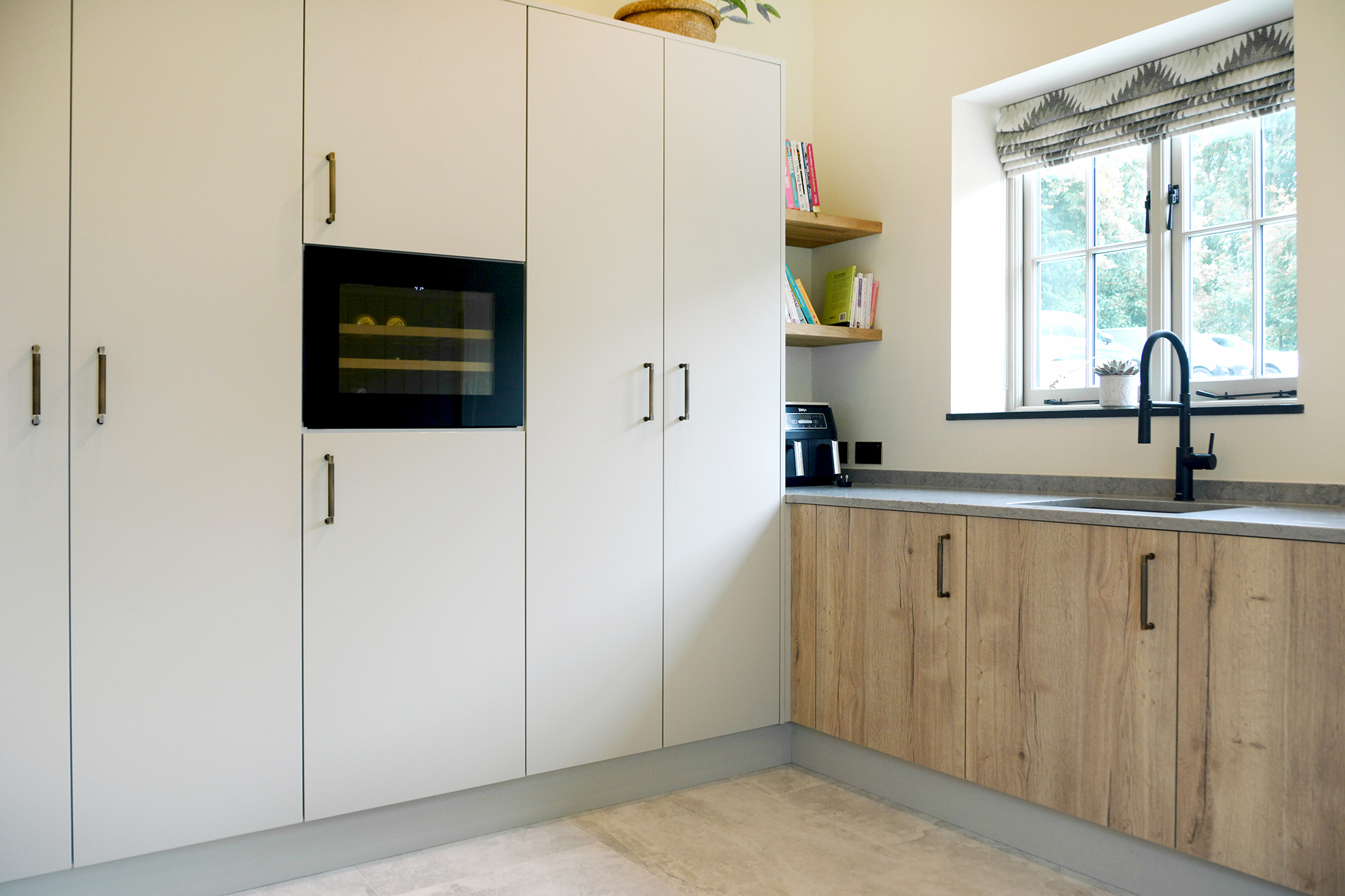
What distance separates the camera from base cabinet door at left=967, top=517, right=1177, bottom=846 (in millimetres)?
1931

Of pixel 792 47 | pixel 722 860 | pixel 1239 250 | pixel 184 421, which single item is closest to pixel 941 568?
pixel 722 860

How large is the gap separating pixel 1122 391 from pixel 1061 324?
47 cm

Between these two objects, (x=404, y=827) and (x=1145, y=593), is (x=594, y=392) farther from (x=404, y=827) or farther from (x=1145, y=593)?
(x=1145, y=593)

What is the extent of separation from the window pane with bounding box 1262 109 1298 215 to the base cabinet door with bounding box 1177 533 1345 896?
47.8 inches

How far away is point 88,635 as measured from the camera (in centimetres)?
190

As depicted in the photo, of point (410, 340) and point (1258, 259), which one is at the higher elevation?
point (1258, 259)

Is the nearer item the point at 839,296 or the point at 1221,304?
the point at 1221,304

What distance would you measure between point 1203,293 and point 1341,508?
79 cm

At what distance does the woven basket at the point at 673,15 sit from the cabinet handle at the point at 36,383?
69.4 inches

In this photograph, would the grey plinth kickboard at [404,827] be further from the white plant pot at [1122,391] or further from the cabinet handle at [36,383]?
the white plant pot at [1122,391]

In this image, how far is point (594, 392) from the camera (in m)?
2.50

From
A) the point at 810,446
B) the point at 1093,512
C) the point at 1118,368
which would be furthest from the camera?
the point at 810,446

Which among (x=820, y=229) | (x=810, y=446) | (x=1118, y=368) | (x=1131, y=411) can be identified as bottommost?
(x=810, y=446)

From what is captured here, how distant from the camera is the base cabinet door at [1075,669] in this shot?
6.33 feet
